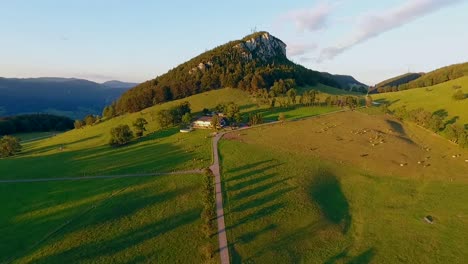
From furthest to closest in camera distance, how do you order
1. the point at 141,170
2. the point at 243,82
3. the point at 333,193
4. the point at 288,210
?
the point at 243,82 < the point at 141,170 < the point at 333,193 < the point at 288,210

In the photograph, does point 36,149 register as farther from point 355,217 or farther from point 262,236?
point 355,217

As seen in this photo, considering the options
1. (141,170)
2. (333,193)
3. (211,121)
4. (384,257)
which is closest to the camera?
(384,257)

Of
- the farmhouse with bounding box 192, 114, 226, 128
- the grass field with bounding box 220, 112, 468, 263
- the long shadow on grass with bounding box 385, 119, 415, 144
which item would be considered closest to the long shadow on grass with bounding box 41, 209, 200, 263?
the grass field with bounding box 220, 112, 468, 263

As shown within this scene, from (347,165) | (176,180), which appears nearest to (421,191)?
(347,165)

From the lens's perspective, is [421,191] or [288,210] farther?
[421,191]

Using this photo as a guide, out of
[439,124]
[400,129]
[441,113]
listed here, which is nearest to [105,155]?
[400,129]

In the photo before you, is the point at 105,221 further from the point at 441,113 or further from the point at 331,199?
the point at 441,113
